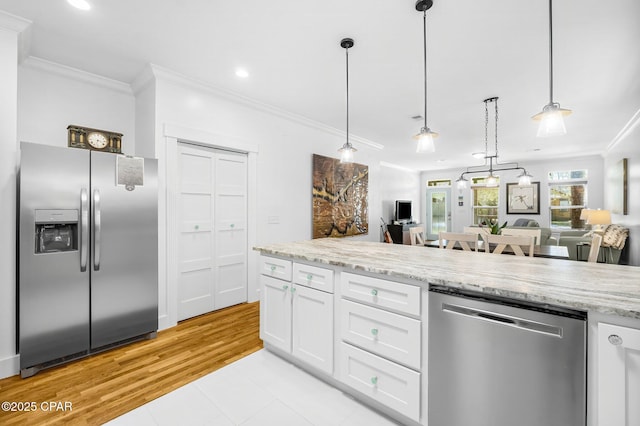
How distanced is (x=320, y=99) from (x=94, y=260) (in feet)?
9.72

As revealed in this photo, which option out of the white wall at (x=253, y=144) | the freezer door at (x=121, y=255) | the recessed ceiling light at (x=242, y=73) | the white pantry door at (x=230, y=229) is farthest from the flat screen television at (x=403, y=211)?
the freezer door at (x=121, y=255)

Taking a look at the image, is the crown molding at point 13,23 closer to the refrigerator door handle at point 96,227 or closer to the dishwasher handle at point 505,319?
the refrigerator door handle at point 96,227

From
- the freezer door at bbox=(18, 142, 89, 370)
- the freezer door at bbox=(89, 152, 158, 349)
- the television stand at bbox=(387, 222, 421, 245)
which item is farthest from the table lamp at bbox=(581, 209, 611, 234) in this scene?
the freezer door at bbox=(18, 142, 89, 370)

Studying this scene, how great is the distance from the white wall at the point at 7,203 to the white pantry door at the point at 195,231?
123 cm

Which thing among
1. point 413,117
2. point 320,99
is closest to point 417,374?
point 320,99

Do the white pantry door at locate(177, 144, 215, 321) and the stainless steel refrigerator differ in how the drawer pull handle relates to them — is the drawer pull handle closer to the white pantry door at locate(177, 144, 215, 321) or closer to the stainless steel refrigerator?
the stainless steel refrigerator

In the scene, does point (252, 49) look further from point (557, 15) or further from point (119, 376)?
point (119, 376)

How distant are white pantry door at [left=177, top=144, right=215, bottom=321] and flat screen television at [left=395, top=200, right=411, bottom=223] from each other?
6.37m

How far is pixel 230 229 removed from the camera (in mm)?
3514

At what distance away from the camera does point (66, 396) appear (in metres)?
1.88

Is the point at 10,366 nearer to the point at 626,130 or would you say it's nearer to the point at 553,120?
the point at 553,120

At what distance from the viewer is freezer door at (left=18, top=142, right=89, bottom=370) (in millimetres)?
2092

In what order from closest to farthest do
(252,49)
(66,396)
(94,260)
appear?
(66,396) < (94,260) < (252,49)

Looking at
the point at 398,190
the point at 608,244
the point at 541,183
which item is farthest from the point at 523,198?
the point at 608,244
